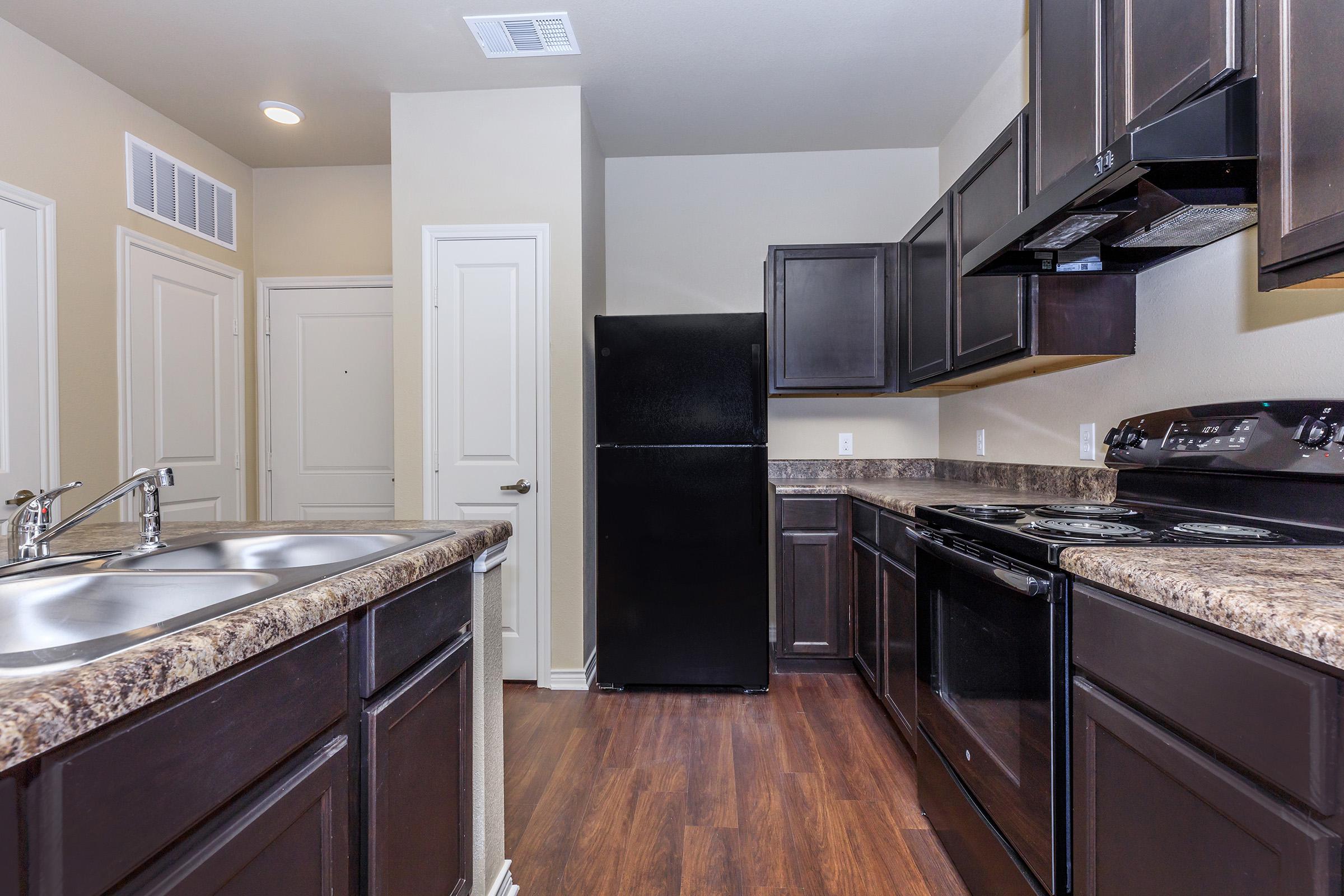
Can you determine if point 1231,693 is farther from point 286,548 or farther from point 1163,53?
point 286,548

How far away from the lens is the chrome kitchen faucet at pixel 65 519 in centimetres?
108

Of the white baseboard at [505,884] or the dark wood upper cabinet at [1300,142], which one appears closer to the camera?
the dark wood upper cabinet at [1300,142]

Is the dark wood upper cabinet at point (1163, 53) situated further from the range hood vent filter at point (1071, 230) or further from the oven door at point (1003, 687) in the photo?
the oven door at point (1003, 687)

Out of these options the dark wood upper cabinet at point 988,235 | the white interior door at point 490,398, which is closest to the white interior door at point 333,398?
the white interior door at point 490,398

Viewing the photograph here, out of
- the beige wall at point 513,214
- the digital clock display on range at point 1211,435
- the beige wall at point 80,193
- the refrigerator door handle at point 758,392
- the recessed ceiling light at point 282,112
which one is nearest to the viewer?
the digital clock display on range at point 1211,435

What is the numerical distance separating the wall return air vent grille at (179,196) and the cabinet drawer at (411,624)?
3066 mm

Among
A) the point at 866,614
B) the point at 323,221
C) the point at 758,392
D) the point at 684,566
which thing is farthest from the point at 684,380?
the point at 323,221

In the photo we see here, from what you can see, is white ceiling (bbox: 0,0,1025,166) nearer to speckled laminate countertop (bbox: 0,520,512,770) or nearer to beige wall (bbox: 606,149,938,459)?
beige wall (bbox: 606,149,938,459)

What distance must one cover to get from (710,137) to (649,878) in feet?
10.9

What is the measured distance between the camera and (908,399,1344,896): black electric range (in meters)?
1.21

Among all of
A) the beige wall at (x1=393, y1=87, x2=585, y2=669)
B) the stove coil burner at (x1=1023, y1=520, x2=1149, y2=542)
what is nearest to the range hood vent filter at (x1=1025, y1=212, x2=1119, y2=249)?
the stove coil burner at (x1=1023, y1=520, x2=1149, y2=542)

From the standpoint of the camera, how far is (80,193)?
281cm

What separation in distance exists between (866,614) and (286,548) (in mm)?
2243

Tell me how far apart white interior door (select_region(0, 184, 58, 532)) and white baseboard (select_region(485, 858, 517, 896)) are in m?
2.44
